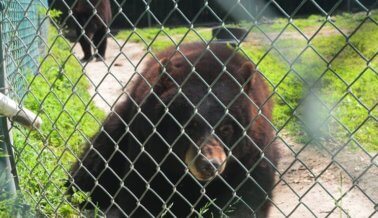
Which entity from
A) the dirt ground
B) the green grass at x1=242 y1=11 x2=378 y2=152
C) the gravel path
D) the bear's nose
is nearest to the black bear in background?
the bear's nose

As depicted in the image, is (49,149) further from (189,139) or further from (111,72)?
(111,72)

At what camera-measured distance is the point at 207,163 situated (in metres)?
3.24

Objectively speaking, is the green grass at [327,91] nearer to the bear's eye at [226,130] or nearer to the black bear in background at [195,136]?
the black bear in background at [195,136]

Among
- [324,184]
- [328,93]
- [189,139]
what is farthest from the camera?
[328,93]

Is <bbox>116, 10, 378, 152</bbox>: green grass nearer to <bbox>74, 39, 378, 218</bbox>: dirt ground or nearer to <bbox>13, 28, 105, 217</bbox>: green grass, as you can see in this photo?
<bbox>74, 39, 378, 218</bbox>: dirt ground

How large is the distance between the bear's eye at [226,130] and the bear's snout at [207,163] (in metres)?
0.24

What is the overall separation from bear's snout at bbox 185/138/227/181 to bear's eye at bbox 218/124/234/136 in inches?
9.3

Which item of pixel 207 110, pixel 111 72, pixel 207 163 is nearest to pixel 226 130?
pixel 207 110

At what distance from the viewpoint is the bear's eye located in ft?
12.0

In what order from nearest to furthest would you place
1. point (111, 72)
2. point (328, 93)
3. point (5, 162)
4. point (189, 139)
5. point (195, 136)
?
point (189, 139), point (5, 162), point (195, 136), point (111, 72), point (328, 93)

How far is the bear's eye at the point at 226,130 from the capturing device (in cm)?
365

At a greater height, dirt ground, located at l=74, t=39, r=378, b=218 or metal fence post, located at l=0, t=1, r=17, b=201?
dirt ground, located at l=74, t=39, r=378, b=218

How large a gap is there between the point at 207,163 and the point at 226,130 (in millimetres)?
493

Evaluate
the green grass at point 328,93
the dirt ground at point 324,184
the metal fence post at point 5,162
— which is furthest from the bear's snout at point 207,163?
the metal fence post at point 5,162
